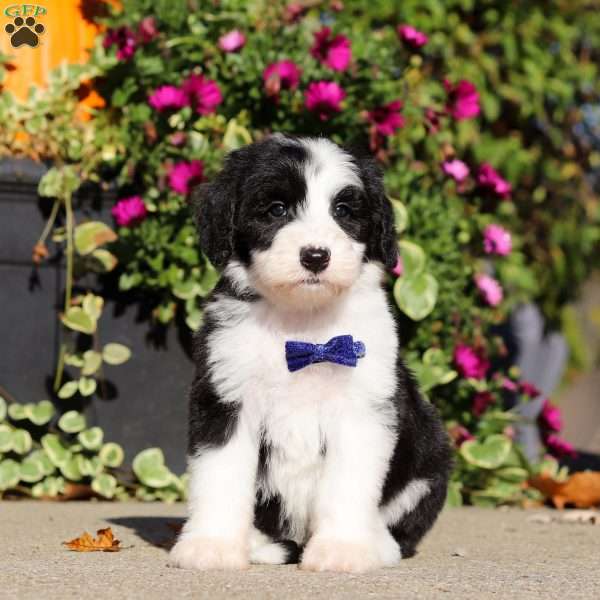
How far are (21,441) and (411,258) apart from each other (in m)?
2.26

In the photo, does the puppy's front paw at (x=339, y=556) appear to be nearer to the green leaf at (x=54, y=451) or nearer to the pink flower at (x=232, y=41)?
the green leaf at (x=54, y=451)

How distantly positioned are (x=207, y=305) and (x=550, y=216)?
5883 millimetres

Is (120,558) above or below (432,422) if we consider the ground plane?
below

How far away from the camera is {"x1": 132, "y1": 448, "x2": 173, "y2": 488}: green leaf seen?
5988mm

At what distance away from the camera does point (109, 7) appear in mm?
6777

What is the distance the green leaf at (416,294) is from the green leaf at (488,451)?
81cm

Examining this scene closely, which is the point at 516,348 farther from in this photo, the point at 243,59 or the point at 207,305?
the point at 207,305

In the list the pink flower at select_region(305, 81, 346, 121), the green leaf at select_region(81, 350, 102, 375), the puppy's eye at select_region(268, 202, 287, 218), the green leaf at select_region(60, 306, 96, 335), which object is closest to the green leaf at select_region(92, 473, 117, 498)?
the green leaf at select_region(81, 350, 102, 375)

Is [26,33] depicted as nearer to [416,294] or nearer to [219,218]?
[416,294]

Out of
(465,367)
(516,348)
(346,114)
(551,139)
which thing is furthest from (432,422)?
(551,139)

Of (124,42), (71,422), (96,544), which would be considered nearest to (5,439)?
(71,422)

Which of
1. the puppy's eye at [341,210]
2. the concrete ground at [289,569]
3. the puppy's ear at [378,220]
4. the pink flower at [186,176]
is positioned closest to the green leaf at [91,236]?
the pink flower at [186,176]

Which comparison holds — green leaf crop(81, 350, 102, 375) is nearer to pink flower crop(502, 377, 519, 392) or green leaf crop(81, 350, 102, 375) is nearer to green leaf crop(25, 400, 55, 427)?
green leaf crop(25, 400, 55, 427)

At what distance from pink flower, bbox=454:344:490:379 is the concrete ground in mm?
1036
